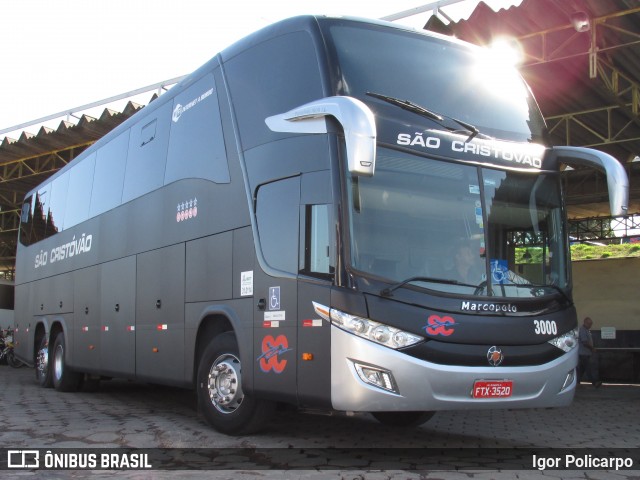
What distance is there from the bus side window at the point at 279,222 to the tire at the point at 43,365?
27.3 ft

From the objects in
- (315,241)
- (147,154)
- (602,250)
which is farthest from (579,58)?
(602,250)

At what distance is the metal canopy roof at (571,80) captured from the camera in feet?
40.4

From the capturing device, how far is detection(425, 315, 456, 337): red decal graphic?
5.71 m

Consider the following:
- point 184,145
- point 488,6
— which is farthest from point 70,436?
point 488,6

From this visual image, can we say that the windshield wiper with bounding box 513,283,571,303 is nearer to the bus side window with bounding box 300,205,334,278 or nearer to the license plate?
the license plate

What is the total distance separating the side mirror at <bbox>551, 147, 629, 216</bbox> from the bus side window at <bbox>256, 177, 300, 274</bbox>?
2645mm

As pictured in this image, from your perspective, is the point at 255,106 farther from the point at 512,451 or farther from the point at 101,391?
the point at 101,391

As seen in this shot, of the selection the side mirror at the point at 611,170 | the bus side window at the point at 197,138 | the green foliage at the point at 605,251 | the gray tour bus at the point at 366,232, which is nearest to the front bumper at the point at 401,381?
the gray tour bus at the point at 366,232

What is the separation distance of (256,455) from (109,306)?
5.15 meters

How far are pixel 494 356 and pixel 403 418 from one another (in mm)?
2386

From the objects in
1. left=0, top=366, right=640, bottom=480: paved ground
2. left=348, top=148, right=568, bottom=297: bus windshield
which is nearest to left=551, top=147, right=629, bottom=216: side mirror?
left=348, top=148, right=568, bottom=297: bus windshield

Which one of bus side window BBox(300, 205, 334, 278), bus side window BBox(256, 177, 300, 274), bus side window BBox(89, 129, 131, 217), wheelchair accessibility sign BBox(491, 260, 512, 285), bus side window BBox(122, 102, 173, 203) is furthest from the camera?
bus side window BBox(89, 129, 131, 217)

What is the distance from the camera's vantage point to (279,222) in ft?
21.6

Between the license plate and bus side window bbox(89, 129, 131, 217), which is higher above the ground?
bus side window bbox(89, 129, 131, 217)
